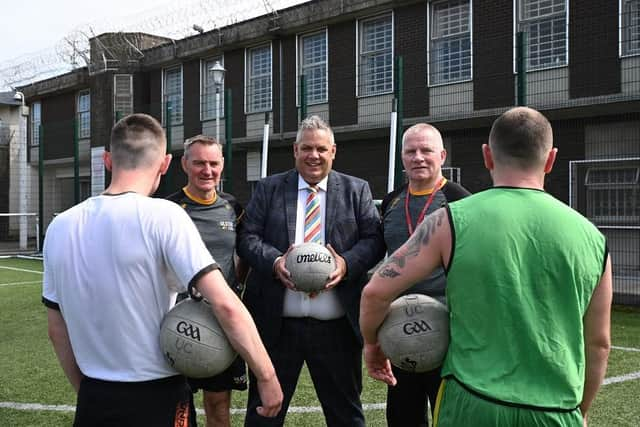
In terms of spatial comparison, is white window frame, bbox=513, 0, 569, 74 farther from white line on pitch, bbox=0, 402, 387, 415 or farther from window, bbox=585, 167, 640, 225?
white line on pitch, bbox=0, 402, 387, 415

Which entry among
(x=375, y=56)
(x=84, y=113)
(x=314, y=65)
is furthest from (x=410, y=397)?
(x=84, y=113)

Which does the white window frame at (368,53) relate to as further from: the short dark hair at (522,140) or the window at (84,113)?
the short dark hair at (522,140)

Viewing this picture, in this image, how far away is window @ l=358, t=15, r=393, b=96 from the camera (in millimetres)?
16391

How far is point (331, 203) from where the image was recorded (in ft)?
12.6

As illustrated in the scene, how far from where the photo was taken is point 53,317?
2486 millimetres

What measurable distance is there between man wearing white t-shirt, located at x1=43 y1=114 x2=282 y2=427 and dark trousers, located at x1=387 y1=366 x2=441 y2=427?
141 cm

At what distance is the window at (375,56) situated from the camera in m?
16.4

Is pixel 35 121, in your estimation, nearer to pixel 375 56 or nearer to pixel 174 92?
pixel 174 92

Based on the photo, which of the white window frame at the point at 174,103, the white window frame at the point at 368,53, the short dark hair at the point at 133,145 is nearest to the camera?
the short dark hair at the point at 133,145

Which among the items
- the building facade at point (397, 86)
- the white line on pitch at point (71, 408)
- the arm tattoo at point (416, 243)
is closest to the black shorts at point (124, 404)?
the arm tattoo at point (416, 243)

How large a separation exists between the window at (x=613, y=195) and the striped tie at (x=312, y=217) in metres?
9.32

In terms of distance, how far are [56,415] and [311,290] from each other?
272cm

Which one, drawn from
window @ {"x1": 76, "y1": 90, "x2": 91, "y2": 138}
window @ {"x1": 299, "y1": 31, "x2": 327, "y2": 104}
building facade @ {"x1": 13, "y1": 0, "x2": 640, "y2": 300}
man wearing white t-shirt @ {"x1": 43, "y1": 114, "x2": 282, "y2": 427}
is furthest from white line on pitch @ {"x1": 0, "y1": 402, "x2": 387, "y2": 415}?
window @ {"x1": 76, "y1": 90, "x2": 91, "y2": 138}

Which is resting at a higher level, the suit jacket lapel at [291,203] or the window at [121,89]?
the window at [121,89]
